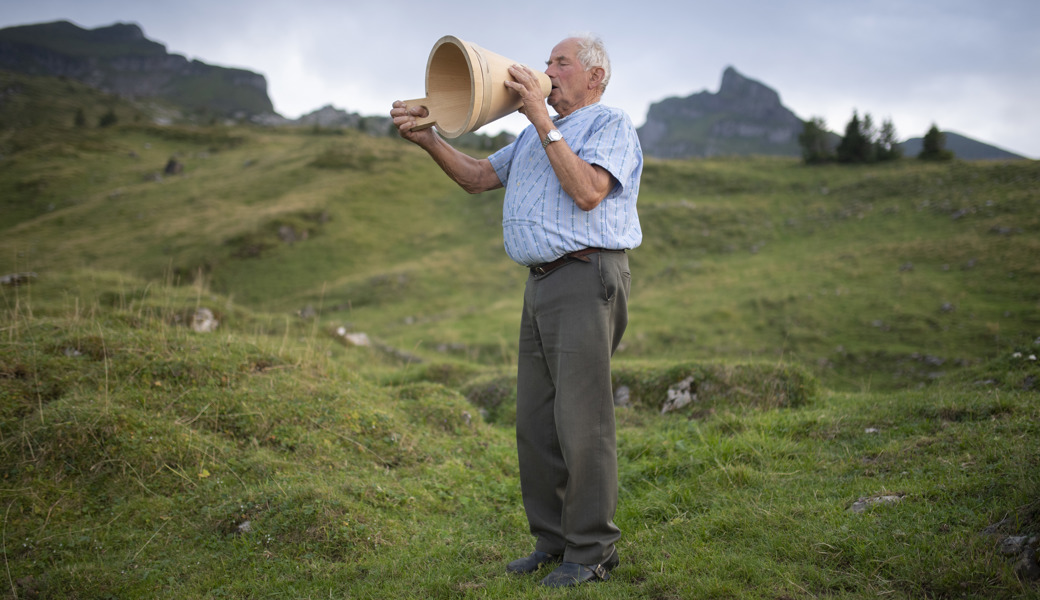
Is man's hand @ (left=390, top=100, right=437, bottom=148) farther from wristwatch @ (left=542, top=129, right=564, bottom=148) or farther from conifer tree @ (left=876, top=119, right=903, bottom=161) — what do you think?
conifer tree @ (left=876, top=119, right=903, bottom=161)

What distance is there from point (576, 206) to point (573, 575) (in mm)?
1889

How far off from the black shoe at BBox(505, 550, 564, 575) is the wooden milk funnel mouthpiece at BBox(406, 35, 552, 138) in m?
2.37

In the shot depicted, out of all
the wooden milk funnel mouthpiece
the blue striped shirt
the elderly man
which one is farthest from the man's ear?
the wooden milk funnel mouthpiece

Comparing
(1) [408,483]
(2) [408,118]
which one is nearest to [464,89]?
(2) [408,118]

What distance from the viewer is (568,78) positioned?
10.4 feet

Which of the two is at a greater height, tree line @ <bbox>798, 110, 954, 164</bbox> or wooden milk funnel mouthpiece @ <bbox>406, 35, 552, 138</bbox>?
tree line @ <bbox>798, 110, 954, 164</bbox>

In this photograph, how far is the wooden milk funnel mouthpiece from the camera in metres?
2.91

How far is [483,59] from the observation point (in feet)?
9.56

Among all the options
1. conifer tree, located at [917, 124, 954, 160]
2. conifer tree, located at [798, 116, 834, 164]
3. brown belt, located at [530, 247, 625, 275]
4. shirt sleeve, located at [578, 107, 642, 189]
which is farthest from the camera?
conifer tree, located at [798, 116, 834, 164]

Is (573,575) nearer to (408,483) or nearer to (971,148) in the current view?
(408,483)

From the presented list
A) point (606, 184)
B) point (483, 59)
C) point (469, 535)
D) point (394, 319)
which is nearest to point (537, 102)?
point (483, 59)

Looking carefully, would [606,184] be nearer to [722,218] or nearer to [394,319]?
[394,319]

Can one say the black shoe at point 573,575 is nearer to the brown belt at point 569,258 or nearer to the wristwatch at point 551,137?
the brown belt at point 569,258

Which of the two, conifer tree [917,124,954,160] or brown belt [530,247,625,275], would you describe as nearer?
brown belt [530,247,625,275]
